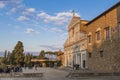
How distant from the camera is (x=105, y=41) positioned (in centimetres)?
3819

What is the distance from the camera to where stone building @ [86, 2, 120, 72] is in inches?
1367

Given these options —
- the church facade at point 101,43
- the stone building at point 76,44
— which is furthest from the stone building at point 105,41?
the stone building at point 76,44

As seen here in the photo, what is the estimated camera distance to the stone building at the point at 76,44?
51169 mm

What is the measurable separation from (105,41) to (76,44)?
19756 mm

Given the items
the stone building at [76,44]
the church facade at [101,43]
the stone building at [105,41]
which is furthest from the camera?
the stone building at [76,44]

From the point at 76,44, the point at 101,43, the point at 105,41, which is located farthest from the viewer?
the point at 76,44

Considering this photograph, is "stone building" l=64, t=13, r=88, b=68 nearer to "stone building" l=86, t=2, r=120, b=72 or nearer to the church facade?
the church facade

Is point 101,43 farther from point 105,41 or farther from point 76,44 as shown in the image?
point 76,44

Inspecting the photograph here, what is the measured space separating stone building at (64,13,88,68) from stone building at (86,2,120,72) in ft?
15.6

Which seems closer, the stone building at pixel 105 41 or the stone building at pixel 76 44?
the stone building at pixel 105 41

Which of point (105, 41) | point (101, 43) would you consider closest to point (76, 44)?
point (101, 43)

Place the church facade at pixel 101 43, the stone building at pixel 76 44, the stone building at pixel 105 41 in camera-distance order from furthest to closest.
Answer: the stone building at pixel 76 44
the church facade at pixel 101 43
the stone building at pixel 105 41

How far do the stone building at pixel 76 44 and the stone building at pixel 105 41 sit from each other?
15.6ft

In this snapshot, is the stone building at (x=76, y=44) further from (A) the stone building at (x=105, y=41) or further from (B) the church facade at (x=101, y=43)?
(A) the stone building at (x=105, y=41)
